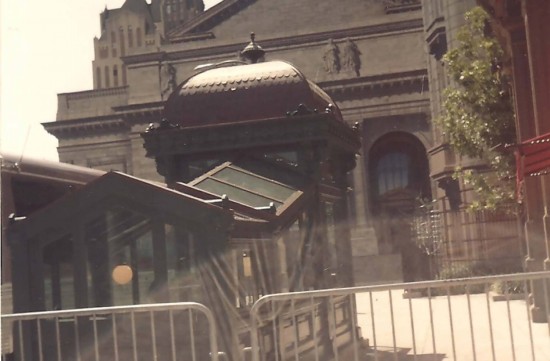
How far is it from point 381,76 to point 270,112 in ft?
122

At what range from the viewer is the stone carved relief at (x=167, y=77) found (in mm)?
48906

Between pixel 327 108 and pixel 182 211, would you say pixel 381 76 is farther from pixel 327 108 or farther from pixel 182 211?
pixel 182 211

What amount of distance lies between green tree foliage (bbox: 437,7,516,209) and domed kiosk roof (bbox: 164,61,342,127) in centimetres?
1031

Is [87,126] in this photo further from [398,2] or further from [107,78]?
[107,78]

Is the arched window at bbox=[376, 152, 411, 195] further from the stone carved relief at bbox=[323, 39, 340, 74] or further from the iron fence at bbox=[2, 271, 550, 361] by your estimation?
the iron fence at bbox=[2, 271, 550, 361]

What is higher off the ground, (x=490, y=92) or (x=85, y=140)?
(x=85, y=140)

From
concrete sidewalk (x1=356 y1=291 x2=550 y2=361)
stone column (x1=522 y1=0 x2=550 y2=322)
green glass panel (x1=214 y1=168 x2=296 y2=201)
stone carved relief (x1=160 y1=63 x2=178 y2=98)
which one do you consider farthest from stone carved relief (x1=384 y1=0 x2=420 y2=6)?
green glass panel (x1=214 y1=168 x2=296 y2=201)

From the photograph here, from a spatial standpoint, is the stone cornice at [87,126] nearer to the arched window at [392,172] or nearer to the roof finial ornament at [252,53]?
the arched window at [392,172]

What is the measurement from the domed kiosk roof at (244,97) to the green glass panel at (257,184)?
906 millimetres

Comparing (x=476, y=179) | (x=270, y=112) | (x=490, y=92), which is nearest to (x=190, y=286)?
(x=270, y=112)

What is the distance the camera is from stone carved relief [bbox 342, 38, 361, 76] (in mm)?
47188

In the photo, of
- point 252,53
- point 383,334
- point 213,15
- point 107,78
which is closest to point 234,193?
point 252,53

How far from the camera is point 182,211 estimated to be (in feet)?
22.5

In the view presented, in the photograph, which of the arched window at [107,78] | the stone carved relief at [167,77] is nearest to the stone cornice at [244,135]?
the stone carved relief at [167,77]
